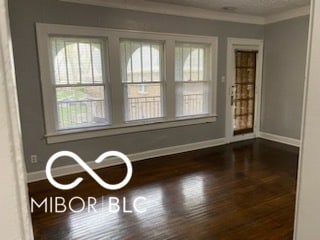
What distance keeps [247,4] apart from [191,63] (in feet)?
4.42

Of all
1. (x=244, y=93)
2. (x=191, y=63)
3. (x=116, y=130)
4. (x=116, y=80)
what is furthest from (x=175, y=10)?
(x=244, y=93)

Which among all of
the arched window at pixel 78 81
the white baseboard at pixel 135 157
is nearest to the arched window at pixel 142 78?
the arched window at pixel 78 81

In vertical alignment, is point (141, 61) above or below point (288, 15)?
below

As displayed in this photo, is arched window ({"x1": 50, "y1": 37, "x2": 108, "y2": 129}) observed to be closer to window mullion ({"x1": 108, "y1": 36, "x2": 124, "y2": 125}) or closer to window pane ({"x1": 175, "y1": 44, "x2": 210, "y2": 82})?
window mullion ({"x1": 108, "y1": 36, "x2": 124, "y2": 125})

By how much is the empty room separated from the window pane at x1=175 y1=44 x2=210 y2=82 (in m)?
0.02

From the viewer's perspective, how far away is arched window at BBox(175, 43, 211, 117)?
4.61 meters

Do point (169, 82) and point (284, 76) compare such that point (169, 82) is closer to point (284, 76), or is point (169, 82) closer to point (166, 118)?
point (166, 118)

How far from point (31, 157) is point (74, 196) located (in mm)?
928

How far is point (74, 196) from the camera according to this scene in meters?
3.10

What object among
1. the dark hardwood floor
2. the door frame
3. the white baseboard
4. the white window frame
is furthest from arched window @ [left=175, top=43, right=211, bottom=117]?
the dark hardwood floor

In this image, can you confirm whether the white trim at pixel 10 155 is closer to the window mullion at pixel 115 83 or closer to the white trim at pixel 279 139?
the window mullion at pixel 115 83

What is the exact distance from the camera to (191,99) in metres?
4.86

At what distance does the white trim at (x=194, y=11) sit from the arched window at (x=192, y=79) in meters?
0.55

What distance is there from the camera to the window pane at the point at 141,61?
4062 millimetres
